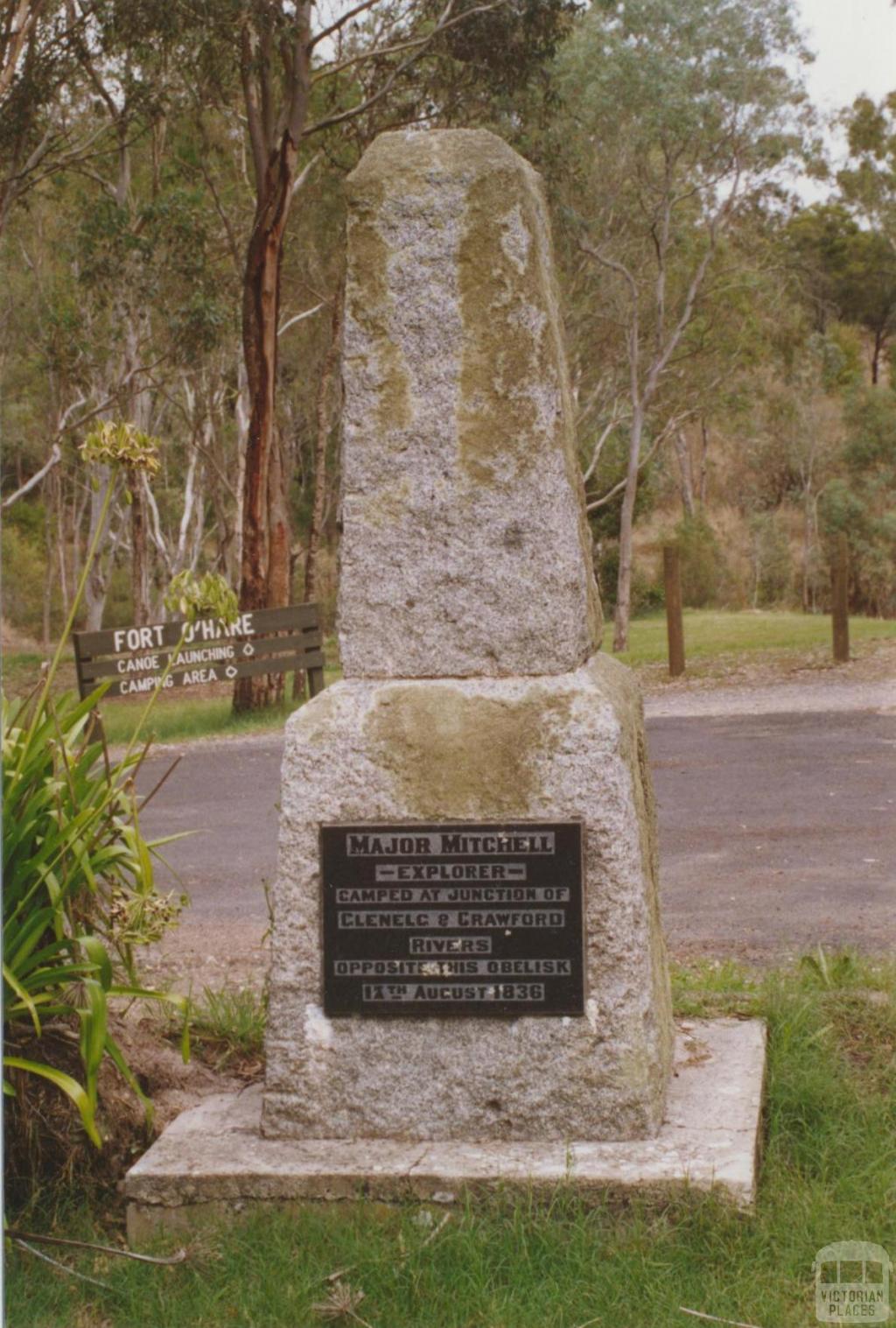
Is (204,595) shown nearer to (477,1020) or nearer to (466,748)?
(466,748)

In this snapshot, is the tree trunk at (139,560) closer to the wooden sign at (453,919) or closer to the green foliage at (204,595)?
the green foliage at (204,595)

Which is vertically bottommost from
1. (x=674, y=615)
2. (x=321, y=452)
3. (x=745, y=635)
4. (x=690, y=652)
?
(x=690, y=652)

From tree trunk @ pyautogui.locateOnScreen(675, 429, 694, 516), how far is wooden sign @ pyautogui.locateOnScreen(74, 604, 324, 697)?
2395 centimetres

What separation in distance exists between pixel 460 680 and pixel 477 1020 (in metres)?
0.75

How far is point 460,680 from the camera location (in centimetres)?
370

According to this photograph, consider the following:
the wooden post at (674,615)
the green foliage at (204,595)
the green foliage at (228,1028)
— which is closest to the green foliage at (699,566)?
the wooden post at (674,615)

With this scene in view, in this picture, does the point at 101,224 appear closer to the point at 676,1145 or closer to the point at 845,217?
the point at 676,1145

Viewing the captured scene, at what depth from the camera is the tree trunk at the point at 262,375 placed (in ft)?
53.2

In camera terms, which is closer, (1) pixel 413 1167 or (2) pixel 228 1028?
(1) pixel 413 1167

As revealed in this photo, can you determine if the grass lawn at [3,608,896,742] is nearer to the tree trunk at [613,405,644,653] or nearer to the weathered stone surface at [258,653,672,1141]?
the tree trunk at [613,405,644,653]

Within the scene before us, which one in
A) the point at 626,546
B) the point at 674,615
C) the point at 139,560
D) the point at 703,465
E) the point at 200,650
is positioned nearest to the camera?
the point at 200,650

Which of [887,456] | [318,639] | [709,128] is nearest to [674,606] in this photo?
[318,639]

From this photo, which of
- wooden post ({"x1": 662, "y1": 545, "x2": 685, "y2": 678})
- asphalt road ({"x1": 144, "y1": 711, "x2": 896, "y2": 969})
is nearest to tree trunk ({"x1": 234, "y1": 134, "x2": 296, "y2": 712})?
asphalt road ({"x1": 144, "y1": 711, "x2": 896, "y2": 969})

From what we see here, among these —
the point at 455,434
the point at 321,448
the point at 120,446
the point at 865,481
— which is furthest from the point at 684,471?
the point at 120,446
